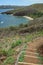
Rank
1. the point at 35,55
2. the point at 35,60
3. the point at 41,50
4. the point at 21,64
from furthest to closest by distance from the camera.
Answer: the point at 41,50 → the point at 35,55 → the point at 35,60 → the point at 21,64

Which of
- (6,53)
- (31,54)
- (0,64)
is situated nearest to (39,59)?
(31,54)

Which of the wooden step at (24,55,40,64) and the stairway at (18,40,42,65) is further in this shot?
the wooden step at (24,55,40,64)

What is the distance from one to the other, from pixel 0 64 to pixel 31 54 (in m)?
1.32

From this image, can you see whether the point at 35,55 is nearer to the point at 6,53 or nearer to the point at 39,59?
the point at 39,59

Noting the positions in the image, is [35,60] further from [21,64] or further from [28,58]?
[21,64]

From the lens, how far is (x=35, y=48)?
36.0ft

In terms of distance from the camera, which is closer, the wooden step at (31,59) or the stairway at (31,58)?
the stairway at (31,58)

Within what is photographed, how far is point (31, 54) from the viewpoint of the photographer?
9.73 metres

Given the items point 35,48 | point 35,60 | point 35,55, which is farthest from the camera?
point 35,48

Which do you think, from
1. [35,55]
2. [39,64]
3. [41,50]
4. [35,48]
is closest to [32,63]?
[39,64]

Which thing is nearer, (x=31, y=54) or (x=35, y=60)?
(x=35, y=60)

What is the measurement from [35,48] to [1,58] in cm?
163

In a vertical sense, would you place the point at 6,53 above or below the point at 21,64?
below

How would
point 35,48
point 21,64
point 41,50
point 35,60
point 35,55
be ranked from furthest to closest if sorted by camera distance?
point 35,48
point 41,50
point 35,55
point 35,60
point 21,64
